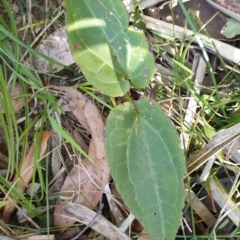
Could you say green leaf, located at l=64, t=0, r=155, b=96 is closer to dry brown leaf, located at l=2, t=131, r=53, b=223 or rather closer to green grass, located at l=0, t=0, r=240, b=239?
green grass, located at l=0, t=0, r=240, b=239

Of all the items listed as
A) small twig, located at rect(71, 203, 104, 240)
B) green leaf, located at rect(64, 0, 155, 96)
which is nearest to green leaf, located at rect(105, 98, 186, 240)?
green leaf, located at rect(64, 0, 155, 96)

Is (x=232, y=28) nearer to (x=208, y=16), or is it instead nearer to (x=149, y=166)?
(x=208, y=16)

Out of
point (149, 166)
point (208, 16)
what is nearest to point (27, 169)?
point (149, 166)

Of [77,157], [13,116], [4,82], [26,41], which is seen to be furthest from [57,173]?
[26,41]

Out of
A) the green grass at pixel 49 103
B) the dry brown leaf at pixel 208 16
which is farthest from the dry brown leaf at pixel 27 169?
the dry brown leaf at pixel 208 16

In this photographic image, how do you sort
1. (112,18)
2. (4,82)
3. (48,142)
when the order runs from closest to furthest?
(112,18), (4,82), (48,142)

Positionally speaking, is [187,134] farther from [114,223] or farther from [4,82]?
[4,82]

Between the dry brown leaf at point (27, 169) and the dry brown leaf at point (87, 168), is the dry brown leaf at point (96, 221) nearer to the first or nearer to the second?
the dry brown leaf at point (87, 168)

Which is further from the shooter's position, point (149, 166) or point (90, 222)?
point (90, 222)
